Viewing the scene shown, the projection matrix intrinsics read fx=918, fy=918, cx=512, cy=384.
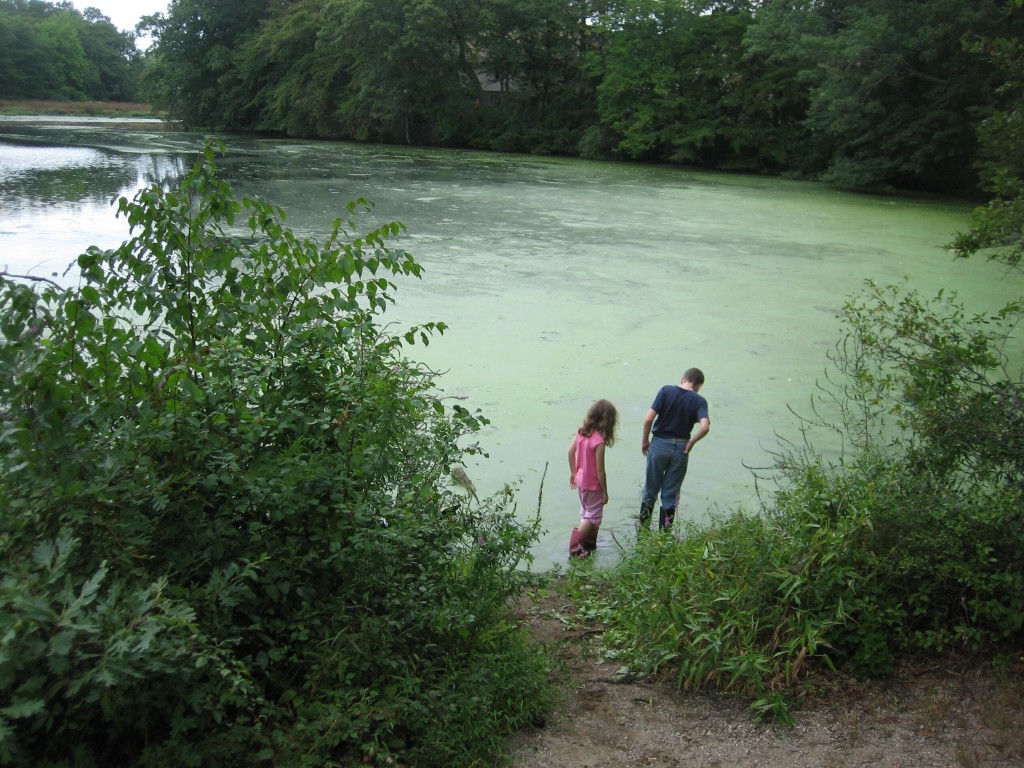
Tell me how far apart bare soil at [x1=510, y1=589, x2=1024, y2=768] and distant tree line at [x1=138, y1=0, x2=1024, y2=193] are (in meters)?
19.5

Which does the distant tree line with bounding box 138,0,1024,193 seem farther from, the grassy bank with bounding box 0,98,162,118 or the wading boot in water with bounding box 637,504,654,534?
the wading boot in water with bounding box 637,504,654,534

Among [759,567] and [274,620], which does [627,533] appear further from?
[274,620]

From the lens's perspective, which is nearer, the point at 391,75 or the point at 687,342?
the point at 687,342

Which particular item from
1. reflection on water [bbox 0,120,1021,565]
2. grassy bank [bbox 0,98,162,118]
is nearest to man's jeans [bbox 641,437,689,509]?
reflection on water [bbox 0,120,1021,565]

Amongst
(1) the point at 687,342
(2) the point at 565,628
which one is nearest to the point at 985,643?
(2) the point at 565,628

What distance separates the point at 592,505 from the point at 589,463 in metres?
0.22

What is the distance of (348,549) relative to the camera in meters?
2.67

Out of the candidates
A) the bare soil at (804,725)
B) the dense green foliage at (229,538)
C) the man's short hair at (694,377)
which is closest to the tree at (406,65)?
the man's short hair at (694,377)

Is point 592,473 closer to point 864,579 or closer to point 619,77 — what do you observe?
point 864,579

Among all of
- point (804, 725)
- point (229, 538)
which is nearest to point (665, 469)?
point (804, 725)

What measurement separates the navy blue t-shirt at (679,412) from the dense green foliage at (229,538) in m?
1.80

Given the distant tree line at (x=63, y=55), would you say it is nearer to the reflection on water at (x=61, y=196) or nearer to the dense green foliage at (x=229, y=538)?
the reflection on water at (x=61, y=196)

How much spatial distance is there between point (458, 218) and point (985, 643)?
11943 mm

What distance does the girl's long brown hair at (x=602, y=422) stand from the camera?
4.64 metres
